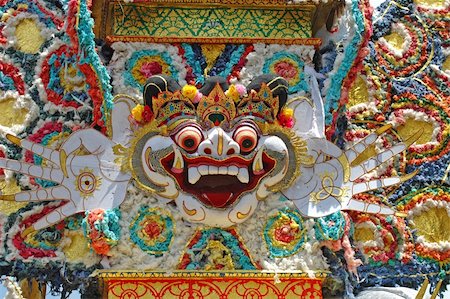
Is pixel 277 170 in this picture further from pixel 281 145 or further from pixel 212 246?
pixel 212 246

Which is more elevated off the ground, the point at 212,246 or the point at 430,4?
the point at 430,4

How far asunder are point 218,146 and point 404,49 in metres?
2.10

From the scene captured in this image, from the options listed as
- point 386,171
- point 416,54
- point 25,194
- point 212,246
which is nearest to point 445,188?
point 386,171

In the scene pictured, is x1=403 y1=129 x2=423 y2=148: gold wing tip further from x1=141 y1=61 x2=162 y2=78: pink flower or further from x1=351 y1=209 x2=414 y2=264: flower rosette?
x1=141 y1=61 x2=162 y2=78: pink flower

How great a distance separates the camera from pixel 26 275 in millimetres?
8320

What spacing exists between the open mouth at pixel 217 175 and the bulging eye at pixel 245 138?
0.08 meters

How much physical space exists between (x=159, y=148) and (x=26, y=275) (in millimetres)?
1297

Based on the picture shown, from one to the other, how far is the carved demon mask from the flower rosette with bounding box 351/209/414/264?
0.71 meters

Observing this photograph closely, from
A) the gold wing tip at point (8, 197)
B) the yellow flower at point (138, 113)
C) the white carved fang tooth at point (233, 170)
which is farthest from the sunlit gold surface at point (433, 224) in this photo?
the gold wing tip at point (8, 197)

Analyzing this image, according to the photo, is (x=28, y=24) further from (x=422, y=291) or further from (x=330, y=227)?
(x=422, y=291)

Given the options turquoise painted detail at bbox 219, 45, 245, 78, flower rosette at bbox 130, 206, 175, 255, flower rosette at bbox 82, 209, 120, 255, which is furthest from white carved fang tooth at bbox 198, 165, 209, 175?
turquoise painted detail at bbox 219, 45, 245, 78

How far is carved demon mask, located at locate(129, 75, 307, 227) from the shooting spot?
8234 millimetres

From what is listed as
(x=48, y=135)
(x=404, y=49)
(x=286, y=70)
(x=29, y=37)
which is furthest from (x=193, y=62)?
(x=404, y=49)

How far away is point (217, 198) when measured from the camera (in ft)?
27.2
